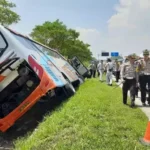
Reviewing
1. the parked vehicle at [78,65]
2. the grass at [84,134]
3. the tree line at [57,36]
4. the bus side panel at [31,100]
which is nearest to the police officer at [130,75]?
the grass at [84,134]

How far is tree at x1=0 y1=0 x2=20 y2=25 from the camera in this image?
31.9 meters

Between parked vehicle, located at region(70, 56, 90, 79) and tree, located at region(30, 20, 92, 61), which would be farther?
tree, located at region(30, 20, 92, 61)

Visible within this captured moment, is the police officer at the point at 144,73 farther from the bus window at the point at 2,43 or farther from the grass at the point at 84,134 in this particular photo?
the bus window at the point at 2,43

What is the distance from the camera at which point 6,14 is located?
32.1 meters

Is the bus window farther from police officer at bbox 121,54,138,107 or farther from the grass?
police officer at bbox 121,54,138,107

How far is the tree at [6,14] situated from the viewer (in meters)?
31.9

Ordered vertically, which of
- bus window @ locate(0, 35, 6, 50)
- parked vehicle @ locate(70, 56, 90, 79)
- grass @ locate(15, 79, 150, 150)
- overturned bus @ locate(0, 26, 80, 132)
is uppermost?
bus window @ locate(0, 35, 6, 50)

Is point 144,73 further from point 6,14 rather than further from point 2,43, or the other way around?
point 6,14

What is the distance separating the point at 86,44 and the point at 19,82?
3041 inches

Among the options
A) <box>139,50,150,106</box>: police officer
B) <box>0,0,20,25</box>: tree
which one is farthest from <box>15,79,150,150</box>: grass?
<box>0,0,20,25</box>: tree

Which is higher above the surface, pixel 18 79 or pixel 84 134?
pixel 18 79

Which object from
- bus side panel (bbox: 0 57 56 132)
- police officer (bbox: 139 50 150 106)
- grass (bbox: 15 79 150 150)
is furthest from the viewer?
police officer (bbox: 139 50 150 106)

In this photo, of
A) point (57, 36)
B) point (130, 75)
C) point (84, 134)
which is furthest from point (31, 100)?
point (57, 36)

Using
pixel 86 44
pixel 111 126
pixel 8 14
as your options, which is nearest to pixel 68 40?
pixel 86 44
